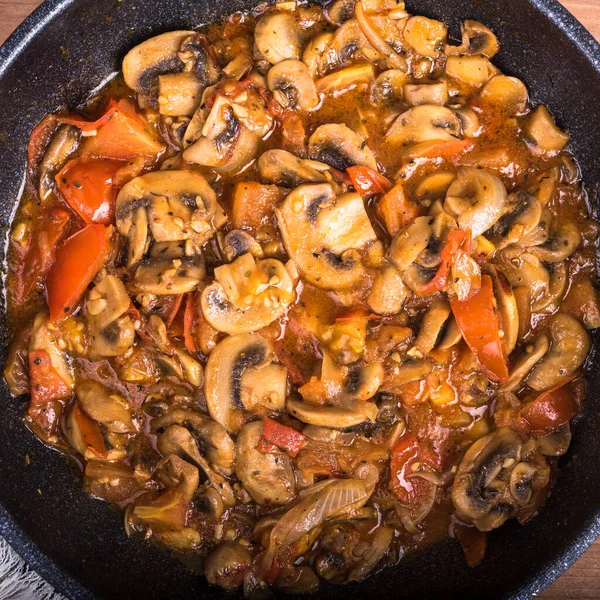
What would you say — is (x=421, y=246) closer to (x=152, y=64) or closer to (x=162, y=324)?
(x=162, y=324)

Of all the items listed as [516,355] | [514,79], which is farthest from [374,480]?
[514,79]

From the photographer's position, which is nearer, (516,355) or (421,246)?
(421,246)

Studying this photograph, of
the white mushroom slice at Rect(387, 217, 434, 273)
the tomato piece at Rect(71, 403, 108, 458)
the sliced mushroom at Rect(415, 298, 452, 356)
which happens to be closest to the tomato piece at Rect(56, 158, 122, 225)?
the tomato piece at Rect(71, 403, 108, 458)

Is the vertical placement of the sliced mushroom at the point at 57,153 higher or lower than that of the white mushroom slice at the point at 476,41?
higher

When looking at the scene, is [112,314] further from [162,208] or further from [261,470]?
[261,470]

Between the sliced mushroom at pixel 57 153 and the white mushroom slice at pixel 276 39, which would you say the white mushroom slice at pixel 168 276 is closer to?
the sliced mushroom at pixel 57 153

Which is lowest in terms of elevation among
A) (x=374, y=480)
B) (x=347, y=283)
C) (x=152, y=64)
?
(x=374, y=480)

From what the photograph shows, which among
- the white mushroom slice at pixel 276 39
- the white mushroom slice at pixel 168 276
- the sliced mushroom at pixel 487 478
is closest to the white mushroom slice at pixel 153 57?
the white mushroom slice at pixel 276 39
